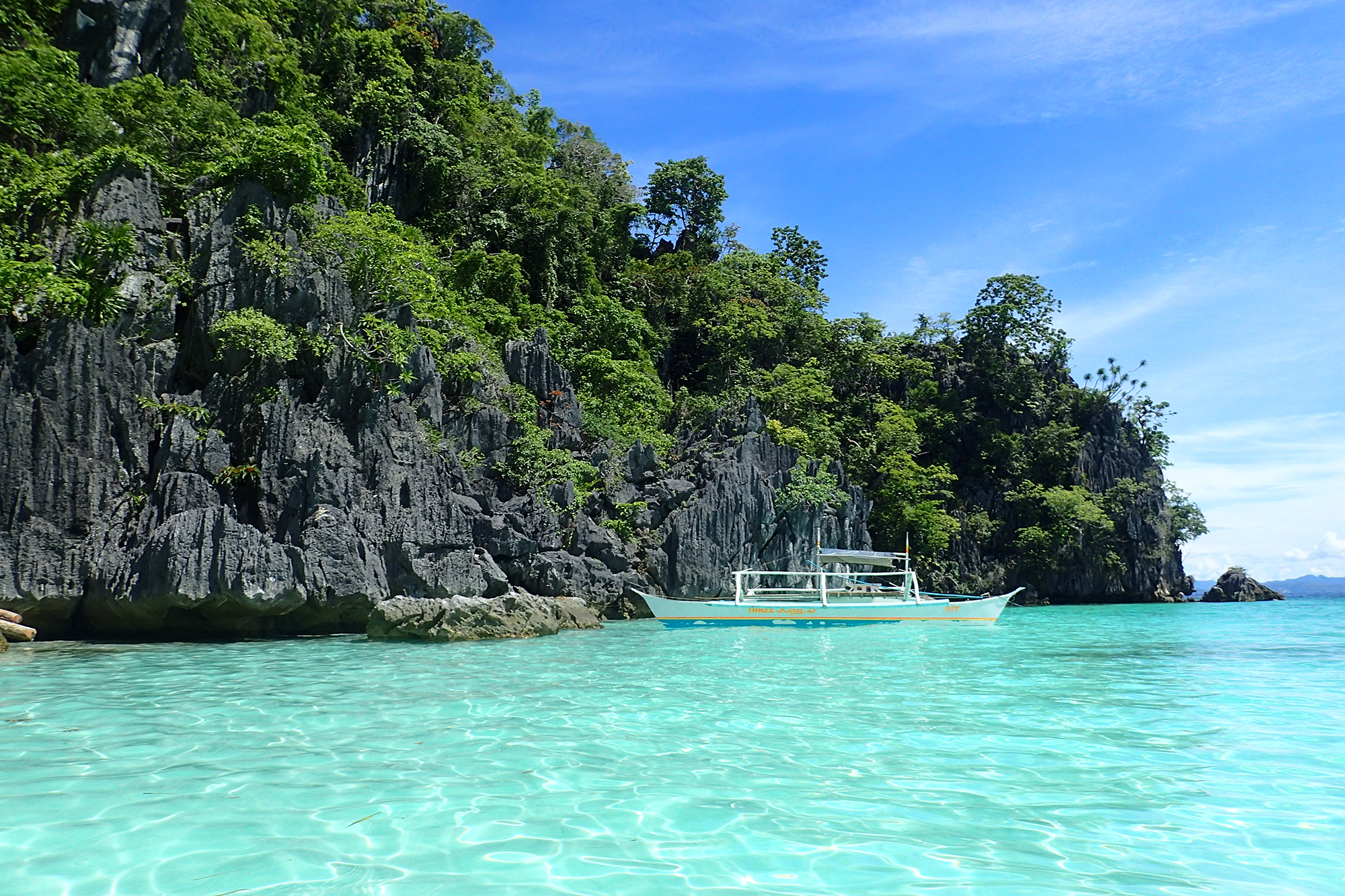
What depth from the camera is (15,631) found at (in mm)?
14820

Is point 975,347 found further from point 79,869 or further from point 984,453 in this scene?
point 79,869

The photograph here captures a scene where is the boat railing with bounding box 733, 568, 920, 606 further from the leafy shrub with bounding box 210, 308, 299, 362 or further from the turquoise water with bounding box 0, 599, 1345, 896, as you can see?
the leafy shrub with bounding box 210, 308, 299, 362

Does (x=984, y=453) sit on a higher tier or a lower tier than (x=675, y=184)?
lower

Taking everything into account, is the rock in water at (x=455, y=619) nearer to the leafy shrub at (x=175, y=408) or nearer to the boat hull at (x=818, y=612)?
the boat hull at (x=818, y=612)

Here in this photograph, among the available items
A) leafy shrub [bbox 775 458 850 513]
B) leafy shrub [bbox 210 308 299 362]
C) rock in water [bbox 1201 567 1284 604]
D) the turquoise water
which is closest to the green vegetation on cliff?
leafy shrub [bbox 210 308 299 362]

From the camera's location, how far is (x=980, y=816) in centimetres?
539

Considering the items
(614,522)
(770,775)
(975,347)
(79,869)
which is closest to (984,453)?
(975,347)

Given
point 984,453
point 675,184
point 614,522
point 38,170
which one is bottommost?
point 614,522

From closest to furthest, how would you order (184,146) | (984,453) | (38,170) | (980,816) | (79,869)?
(79,869) → (980,816) → (38,170) → (184,146) → (984,453)

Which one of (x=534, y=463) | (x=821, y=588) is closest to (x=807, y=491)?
(x=821, y=588)

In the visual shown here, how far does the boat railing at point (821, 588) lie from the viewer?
24.2 m

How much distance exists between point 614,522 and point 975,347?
1182 inches

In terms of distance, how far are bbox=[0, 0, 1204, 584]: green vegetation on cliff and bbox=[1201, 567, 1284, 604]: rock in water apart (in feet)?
18.4

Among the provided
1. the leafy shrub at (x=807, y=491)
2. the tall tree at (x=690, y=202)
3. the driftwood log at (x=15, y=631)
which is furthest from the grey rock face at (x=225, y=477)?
the tall tree at (x=690, y=202)
